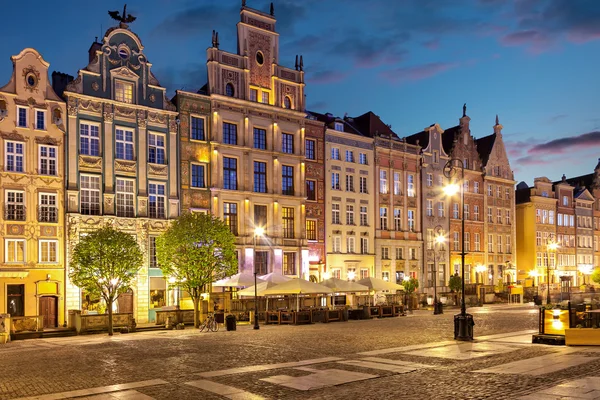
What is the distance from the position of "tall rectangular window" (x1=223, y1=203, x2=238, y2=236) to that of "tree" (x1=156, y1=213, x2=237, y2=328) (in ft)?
30.4

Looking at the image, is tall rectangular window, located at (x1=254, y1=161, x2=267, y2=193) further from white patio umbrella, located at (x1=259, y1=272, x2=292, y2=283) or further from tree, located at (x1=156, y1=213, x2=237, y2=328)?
tree, located at (x1=156, y1=213, x2=237, y2=328)

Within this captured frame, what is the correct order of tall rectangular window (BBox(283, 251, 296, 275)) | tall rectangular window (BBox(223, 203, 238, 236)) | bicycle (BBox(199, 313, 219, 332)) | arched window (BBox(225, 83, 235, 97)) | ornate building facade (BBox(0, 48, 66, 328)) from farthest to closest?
tall rectangular window (BBox(283, 251, 296, 275)) < arched window (BBox(225, 83, 235, 97)) < tall rectangular window (BBox(223, 203, 238, 236)) < ornate building facade (BBox(0, 48, 66, 328)) < bicycle (BBox(199, 313, 219, 332))

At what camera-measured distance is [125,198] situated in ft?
138

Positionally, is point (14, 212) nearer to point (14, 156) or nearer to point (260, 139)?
point (14, 156)

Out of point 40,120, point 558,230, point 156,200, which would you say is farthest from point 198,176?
point 558,230

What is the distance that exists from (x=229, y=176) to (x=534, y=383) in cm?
3537

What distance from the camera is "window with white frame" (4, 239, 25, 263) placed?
37062mm

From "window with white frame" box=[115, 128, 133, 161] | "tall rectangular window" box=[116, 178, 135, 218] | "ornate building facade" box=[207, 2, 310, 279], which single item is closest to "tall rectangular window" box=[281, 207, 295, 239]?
"ornate building facade" box=[207, 2, 310, 279]

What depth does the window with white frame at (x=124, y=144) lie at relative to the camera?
138 feet

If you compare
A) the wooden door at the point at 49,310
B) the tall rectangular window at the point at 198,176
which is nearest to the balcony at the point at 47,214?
the wooden door at the point at 49,310

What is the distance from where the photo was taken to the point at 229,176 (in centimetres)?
4766

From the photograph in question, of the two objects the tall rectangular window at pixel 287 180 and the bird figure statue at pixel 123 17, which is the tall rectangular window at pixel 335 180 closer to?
the tall rectangular window at pixel 287 180

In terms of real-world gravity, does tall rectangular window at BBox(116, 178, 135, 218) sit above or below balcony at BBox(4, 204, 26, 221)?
above

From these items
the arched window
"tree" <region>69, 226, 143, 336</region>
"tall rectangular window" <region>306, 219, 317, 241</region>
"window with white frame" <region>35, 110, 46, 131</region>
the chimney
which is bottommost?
"tree" <region>69, 226, 143, 336</region>
